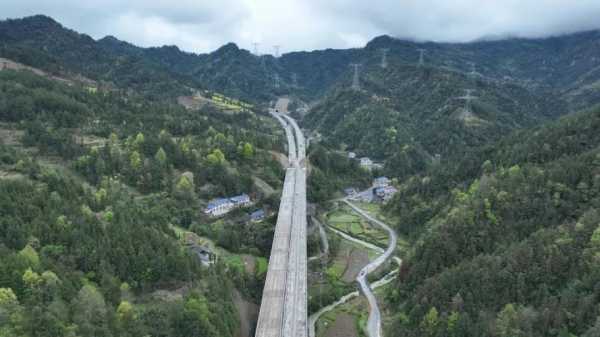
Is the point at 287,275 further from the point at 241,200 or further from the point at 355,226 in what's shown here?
the point at 355,226

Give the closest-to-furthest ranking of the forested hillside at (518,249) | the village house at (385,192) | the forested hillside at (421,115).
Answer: the forested hillside at (518,249) < the village house at (385,192) < the forested hillside at (421,115)

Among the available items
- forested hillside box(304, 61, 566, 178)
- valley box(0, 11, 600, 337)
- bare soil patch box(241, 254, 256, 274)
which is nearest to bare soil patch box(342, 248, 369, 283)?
valley box(0, 11, 600, 337)

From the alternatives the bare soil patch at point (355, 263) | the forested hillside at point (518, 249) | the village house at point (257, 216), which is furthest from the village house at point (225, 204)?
the forested hillside at point (518, 249)

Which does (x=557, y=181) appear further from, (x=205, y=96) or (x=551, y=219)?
(x=205, y=96)

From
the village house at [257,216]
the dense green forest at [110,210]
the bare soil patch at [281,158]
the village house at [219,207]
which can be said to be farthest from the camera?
the bare soil patch at [281,158]

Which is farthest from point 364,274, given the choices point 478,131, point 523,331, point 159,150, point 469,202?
point 478,131

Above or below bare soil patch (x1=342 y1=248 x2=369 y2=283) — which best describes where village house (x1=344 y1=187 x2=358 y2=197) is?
above

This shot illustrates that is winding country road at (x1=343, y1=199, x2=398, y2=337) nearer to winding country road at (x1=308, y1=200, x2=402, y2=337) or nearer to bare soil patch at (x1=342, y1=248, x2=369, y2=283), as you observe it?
winding country road at (x1=308, y1=200, x2=402, y2=337)

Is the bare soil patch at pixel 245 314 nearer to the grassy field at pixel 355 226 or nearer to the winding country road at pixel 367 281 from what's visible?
the winding country road at pixel 367 281
